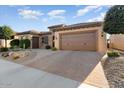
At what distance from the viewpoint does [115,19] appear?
11.4 metres

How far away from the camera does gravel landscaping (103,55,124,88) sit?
7.62m

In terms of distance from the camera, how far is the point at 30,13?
65.2ft

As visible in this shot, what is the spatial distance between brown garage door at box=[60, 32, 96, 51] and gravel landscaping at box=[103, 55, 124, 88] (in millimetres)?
5379

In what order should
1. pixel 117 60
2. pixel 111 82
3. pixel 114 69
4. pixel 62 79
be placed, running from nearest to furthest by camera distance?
1. pixel 111 82
2. pixel 62 79
3. pixel 114 69
4. pixel 117 60

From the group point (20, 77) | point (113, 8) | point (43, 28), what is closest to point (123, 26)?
point (113, 8)

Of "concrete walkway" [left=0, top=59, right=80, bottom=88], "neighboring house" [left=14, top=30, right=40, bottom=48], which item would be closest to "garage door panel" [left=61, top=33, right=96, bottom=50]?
"neighboring house" [left=14, top=30, right=40, bottom=48]

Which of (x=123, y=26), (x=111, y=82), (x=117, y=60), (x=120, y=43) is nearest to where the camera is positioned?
(x=111, y=82)

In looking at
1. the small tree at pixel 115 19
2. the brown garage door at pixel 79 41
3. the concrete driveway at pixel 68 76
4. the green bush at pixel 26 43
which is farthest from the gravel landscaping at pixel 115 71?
the green bush at pixel 26 43

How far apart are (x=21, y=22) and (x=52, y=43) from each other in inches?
197

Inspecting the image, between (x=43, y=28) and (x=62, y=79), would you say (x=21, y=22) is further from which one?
(x=62, y=79)

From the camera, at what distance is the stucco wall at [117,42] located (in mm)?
17228

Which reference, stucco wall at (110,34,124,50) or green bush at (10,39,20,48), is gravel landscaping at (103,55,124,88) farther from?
green bush at (10,39,20,48)

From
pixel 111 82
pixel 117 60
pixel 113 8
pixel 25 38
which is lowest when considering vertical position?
pixel 111 82

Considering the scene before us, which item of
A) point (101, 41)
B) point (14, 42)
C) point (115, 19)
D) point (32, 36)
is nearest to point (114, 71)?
point (115, 19)
